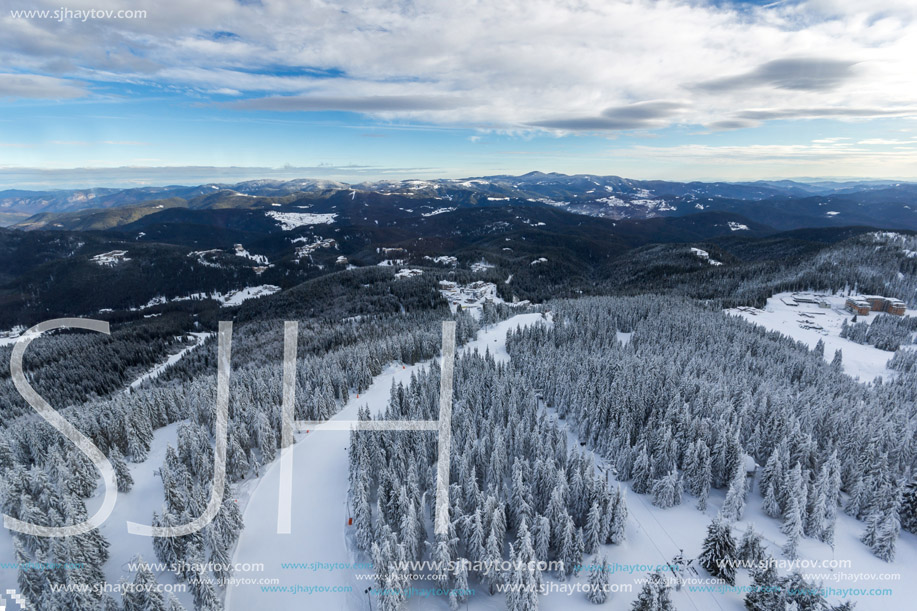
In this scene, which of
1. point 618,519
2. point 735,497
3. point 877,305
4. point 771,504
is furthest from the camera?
point 877,305

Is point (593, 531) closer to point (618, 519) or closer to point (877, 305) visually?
point (618, 519)

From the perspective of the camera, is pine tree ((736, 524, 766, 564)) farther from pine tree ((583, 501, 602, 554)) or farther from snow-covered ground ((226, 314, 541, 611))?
snow-covered ground ((226, 314, 541, 611))

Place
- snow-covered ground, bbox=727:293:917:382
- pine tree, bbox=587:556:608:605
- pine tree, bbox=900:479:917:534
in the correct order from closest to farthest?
pine tree, bbox=587:556:608:605 → pine tree, bbox=900:479:917:534 → snow-covered ground, bbox=727:293:917:382

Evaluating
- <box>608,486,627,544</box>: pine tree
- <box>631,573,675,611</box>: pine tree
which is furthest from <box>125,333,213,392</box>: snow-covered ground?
<box>631,573,675,611</box>: pine tree

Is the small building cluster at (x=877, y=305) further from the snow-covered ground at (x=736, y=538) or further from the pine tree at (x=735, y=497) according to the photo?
the pine tree at (x=735, y=497)

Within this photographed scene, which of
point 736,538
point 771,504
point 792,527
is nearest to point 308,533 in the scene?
point 736,538

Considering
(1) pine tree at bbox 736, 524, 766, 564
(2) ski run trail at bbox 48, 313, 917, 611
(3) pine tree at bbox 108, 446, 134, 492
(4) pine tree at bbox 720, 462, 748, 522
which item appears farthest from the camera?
(3) pine tree at bbox 108, 446, 134, 492
